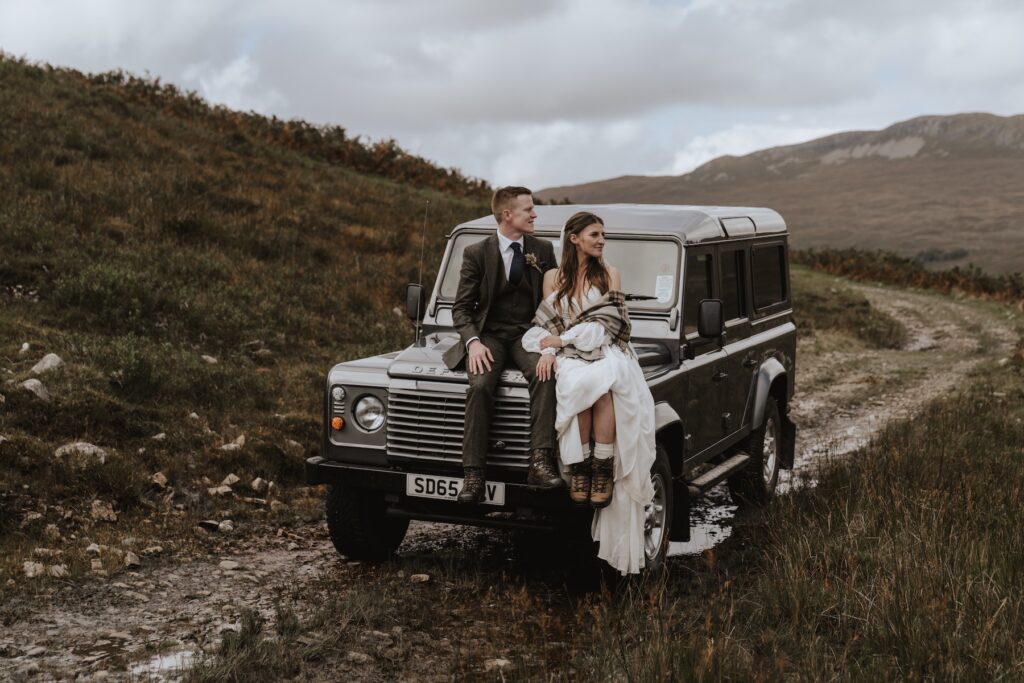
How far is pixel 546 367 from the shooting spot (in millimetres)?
5254

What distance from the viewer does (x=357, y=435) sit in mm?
5734

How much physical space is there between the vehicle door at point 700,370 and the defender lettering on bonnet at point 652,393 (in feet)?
0.04

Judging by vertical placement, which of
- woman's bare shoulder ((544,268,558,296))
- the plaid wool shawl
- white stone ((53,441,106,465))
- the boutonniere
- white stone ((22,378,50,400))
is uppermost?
the boutonniere

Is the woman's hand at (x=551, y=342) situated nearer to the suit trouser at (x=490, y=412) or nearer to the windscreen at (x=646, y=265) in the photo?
the suit trouser at (x=490, y=412)

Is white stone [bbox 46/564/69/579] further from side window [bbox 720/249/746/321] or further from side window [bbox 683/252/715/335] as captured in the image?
side window [bbox 720/249/746/321]

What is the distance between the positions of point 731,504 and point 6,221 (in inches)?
352

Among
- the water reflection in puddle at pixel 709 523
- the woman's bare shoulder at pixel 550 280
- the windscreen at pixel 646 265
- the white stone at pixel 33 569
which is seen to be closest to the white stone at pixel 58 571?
the white stone at pixel 33 569

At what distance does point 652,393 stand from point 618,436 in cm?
59

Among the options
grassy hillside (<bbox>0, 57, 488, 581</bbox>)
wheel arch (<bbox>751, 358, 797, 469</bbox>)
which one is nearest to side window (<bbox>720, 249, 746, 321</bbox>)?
wheel arch (<bbox>751, 358, 797, 469</bbox>)

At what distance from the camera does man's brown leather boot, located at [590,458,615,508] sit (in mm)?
5117

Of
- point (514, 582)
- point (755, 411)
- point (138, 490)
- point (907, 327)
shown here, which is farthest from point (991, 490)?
point (907, 327)

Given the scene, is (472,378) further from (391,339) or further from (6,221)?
(6,221)

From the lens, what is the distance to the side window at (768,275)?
7.90 meters

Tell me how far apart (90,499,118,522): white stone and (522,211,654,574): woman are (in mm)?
3292
